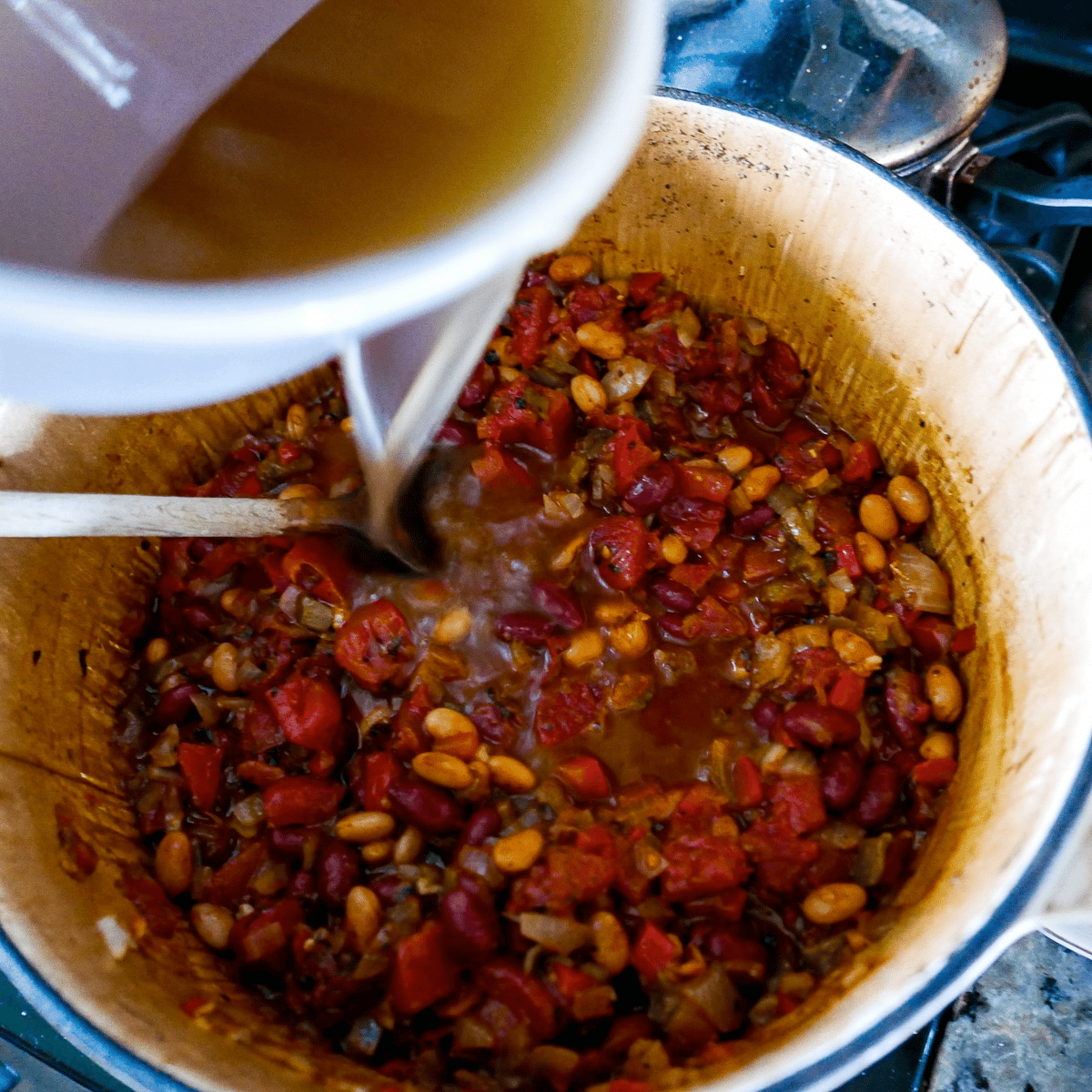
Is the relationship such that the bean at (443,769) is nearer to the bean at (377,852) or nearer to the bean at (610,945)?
the bean at (377,852)

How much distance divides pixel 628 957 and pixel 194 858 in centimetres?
60

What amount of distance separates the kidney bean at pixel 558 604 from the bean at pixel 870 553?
17.0 inches

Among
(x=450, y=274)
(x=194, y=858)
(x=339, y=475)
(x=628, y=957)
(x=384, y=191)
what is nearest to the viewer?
(x=450, y=274)

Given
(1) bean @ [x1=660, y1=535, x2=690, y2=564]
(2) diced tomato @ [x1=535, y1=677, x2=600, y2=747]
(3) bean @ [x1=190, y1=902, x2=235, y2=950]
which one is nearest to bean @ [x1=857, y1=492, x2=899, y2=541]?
(1) bean @ [x1=660, y1=535, x2=690, y2=564]

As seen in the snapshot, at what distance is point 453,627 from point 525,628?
0.34 feet

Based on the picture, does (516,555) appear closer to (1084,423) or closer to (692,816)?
(692,816)

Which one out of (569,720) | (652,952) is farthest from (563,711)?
(652,952)

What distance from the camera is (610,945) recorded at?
1.16 meters

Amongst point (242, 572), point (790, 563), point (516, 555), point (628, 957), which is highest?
point (790, 563)

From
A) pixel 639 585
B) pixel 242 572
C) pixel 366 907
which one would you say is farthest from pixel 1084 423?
pixel 242 572

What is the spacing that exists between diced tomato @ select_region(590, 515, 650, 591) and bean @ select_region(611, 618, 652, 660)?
0.07 meters

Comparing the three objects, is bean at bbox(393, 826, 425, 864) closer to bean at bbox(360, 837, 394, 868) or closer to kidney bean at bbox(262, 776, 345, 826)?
bean at bbox(360, 837, 394, 868)

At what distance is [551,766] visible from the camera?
4.29ft

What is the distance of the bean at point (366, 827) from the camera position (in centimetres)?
125
